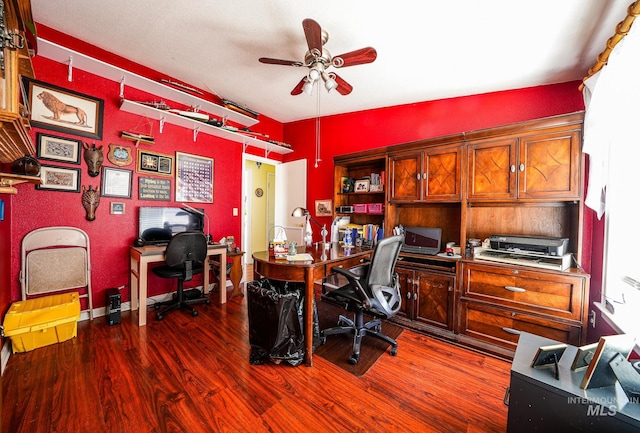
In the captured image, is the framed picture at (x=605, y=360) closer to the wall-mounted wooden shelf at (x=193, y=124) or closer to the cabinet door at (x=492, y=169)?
the cabinet door at (x=492, y=169)

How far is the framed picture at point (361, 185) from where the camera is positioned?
316 cm

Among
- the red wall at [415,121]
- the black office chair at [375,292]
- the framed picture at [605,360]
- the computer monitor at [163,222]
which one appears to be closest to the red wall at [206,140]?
the red wall at [415,121]

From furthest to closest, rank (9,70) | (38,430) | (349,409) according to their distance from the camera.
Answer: (349,409), (38,430), (9,70)

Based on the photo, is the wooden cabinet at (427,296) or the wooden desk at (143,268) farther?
the wooden desk at (143,268)

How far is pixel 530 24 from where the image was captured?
175 centimetres

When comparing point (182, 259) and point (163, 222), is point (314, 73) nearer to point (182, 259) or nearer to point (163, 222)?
point (182, 259)

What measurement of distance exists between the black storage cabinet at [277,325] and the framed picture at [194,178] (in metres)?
1.99

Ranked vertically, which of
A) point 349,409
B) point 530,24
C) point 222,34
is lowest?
point 349,409

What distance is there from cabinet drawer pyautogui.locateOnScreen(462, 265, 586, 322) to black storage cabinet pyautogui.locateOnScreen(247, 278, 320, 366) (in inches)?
63.1

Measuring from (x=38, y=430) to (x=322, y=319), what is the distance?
2.12 meters

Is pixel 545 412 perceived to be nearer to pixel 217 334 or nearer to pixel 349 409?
pixel 349 409

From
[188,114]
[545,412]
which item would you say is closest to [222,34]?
[188,114]

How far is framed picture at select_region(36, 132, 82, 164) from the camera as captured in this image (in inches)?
89.3

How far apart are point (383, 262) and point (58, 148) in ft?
10.8
